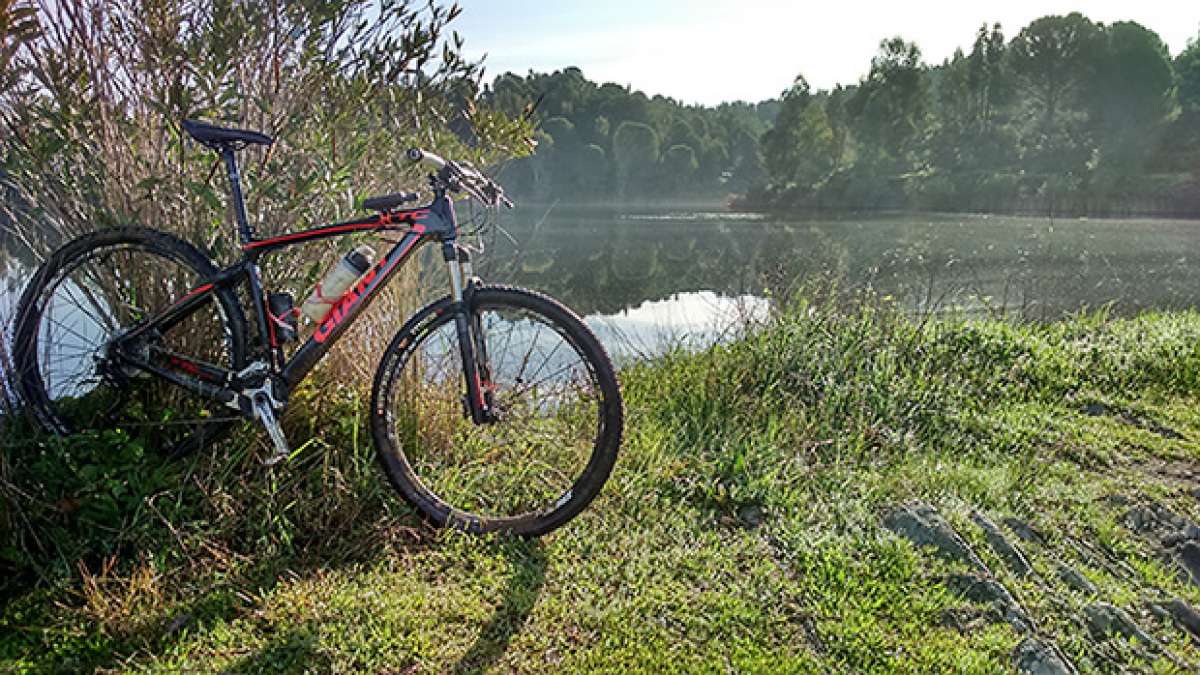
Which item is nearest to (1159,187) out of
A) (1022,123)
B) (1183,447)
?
(1022,123)

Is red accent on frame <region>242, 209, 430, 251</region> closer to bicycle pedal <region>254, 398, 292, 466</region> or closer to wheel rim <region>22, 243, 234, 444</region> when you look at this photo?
wheel rim <region>22, 243, 234, 444</region>

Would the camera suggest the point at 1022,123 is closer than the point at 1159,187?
No

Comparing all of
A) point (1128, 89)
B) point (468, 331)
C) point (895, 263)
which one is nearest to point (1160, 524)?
point (468, 331)

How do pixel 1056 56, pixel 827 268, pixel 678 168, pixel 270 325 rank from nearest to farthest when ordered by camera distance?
pixel 270 325, pixel 827 268, pixel 1056 56, pixel 678 168

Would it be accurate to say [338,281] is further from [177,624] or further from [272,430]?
[177,624]

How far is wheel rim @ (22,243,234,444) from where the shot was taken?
10.2 feet

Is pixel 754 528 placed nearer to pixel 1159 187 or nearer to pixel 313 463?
pixel 313 463

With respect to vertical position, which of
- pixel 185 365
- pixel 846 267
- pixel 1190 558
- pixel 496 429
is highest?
pixel 185 365

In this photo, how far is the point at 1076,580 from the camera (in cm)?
281

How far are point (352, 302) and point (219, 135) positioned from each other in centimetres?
74

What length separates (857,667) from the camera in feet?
7.66

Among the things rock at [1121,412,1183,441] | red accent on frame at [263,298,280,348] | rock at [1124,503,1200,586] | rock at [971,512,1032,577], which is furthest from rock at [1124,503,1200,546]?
red accent on frame at [263,298,280,348]

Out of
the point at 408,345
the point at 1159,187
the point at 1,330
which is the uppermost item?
the point at 1,330

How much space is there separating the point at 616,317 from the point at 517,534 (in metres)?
7.96
